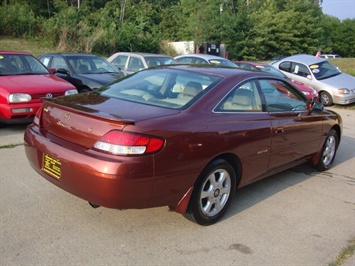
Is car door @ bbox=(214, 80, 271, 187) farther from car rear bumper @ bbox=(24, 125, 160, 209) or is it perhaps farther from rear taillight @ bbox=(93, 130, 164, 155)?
car rear bumper @ bbox=(24, 125, 160, 209)

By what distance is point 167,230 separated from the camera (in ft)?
11.1

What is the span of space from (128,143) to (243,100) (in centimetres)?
159

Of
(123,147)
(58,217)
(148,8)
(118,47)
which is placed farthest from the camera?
(148,8)

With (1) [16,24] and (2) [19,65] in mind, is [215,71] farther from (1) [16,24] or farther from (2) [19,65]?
(1) [16,24]

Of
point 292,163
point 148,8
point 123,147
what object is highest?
point 148,8

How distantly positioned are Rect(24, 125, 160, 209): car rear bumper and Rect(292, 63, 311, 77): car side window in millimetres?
11763

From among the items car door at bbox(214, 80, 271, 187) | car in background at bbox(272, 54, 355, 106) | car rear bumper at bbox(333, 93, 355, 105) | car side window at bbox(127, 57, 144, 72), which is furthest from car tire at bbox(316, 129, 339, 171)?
car in background at bbox(272, 54, 355, 106)

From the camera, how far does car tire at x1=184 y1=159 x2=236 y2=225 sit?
3.37 m

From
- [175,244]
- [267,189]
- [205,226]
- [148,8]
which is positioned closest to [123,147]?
[175,244]

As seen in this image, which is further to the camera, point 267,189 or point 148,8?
point 148,8

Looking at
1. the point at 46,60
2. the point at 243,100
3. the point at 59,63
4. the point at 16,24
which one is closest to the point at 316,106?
the point at 243,100

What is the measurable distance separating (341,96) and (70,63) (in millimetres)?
8989

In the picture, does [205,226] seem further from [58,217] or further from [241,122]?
[58,217]

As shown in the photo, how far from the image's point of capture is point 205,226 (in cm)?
354
